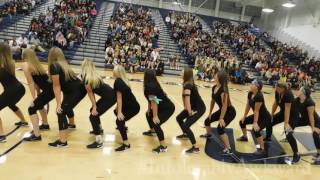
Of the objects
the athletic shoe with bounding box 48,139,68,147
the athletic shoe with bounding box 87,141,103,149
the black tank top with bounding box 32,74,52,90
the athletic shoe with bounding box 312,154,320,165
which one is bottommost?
the athletic shoe with bounding box 312,154,320,165

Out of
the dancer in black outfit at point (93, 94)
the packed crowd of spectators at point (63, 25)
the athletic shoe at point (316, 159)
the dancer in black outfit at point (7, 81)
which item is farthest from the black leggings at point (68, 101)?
the packed crowd of spectators at point (63, 25)

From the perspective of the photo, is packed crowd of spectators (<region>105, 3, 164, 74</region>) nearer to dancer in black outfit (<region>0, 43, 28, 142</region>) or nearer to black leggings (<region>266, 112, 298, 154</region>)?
black leggings (<region>266, 112, 298, 154</region>)

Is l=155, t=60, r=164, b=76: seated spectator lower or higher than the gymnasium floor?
lower

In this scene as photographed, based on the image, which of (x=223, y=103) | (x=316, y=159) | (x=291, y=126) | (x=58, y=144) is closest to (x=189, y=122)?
(x=223, y=103)

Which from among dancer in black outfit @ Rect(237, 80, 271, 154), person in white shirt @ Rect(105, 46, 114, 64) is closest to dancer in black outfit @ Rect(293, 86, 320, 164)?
dancer in black outfit @ Rect(237, 80, 271, 154)

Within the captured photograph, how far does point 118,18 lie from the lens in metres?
21.8

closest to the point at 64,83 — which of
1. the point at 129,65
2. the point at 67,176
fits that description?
the point at 67,176

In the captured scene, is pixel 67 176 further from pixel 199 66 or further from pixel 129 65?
pixel 199 66

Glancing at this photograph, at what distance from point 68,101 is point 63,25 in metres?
14.2

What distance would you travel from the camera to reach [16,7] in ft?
66.6

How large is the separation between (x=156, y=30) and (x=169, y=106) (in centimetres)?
1661

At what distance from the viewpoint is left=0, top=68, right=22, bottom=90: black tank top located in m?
4.97

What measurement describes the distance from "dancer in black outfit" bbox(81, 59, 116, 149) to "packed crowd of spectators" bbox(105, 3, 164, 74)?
462 inches

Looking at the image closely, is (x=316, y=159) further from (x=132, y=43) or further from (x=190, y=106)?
(x=132, y=43)
